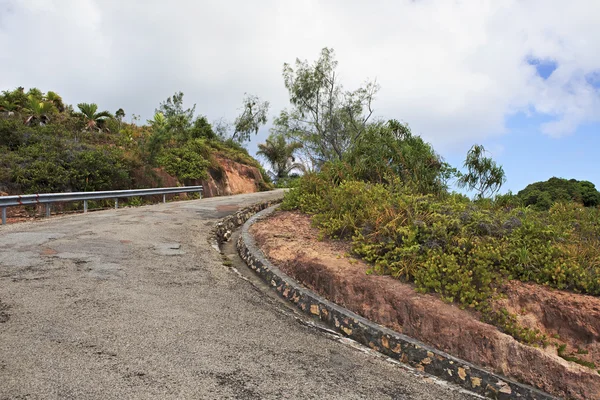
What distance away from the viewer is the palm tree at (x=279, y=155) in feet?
132

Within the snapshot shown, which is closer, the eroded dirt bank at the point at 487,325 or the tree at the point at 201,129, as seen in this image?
the eroded dirt bank at the point at 487,325

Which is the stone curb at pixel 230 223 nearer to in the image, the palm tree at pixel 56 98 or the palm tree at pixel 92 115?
the palm tree at pixel 92 115

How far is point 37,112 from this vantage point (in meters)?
19.6

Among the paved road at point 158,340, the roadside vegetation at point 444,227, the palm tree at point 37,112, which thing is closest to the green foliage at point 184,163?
the palm tree at point 37,112

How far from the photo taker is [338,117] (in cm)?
3148

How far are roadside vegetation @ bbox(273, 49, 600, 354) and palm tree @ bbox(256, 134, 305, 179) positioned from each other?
95.7 feet

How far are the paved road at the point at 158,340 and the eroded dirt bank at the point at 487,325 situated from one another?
61cm

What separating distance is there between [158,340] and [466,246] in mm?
4055

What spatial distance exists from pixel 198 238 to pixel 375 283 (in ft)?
14.5

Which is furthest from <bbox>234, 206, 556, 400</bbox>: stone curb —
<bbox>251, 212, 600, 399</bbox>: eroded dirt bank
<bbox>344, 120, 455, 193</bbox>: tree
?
<bbox>344, 120, 455, 193</bbox>: tree

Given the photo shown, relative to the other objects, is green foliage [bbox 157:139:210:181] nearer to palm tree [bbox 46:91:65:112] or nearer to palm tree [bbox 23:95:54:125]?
palm tree [bbox 23:95:54:125]

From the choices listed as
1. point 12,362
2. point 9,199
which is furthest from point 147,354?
point 9,199

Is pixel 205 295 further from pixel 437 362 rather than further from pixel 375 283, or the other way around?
pixel 437 362

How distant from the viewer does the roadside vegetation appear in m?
4.71
